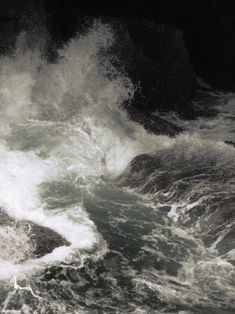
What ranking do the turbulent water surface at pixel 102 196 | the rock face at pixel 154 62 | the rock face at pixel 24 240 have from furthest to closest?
the rock face at pixel 154 62, the rock face at pixel 24 240, the turbulent water surface at pixel 102 196

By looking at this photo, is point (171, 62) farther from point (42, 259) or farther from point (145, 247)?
point (42, 259)

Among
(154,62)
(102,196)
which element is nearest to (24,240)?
(102,196)

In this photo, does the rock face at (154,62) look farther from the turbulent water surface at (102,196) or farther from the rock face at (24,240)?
the rock face at (24,240)

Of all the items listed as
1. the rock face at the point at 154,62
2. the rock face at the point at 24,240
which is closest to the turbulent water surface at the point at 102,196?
the rock face at the point at 24,240

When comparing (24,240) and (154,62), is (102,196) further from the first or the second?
(154,62)

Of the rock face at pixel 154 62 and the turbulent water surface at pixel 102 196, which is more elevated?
the rock face at pixel 154 62

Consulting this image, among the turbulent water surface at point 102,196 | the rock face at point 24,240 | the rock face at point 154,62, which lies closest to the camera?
the turbulent water surface at point 102,196

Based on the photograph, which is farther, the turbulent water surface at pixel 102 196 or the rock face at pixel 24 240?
the rock face at pixel 24 240
